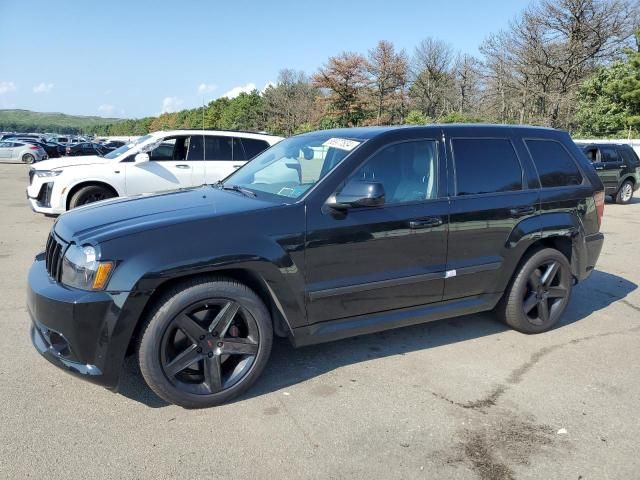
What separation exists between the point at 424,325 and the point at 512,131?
1.94 metres

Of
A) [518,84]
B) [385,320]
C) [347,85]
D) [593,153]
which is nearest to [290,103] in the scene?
[347,85]

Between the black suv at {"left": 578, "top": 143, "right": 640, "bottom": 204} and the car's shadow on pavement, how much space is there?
37.6 feet

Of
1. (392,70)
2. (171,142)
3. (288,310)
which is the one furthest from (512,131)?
(392,70)

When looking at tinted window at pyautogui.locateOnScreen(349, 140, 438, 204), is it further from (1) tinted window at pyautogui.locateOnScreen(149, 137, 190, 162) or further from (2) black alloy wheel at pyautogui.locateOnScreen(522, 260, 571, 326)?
(1) tinted window at pyautogui.locateOnScreen(149, 137, 190, 162)

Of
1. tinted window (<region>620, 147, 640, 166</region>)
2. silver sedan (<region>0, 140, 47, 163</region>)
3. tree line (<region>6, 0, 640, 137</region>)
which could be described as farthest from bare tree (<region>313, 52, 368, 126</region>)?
tinted window (<region>620, 147, 640, 166</region>)

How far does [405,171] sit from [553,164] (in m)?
1.69

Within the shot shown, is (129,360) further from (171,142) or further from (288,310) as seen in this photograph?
(171,142)

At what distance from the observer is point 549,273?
465 cm

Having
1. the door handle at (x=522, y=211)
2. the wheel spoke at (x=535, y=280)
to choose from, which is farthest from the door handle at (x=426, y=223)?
the wheel spoke at (x=535, y=280)

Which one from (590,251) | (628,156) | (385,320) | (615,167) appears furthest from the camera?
(628,156)

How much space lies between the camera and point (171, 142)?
31.3 feet

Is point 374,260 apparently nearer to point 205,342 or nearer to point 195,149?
point 205,342

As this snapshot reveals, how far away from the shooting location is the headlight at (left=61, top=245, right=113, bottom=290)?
2.89 metres

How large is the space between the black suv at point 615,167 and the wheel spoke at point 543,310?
40.9 ft
